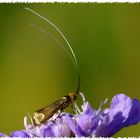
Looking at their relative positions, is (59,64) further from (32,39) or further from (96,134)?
(96,134)

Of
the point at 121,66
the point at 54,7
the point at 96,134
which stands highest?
the point at 54,7

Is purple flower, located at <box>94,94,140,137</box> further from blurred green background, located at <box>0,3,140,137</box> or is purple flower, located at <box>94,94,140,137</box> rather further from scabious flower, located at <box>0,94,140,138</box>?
blurred green background, located at <box>0,3,140,137</box>

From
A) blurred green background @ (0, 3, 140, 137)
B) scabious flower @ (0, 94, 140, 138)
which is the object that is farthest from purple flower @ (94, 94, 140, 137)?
blurred green background @ (0, 3, 140, 137)

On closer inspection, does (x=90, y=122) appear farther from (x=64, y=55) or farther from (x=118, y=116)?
(x=64, y=55)

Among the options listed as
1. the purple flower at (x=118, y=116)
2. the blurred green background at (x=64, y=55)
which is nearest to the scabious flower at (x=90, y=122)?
the purple flower at (x=118, y=116)

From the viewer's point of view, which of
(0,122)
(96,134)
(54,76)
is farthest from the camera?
(54,76)

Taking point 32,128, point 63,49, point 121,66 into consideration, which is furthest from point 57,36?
point 32,128

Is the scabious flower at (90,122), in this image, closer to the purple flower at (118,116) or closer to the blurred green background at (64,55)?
the purple flower at (118,116)

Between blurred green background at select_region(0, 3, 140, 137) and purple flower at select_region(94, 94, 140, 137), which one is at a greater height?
blurred green background at select_region(0, 3, 140, 137)
